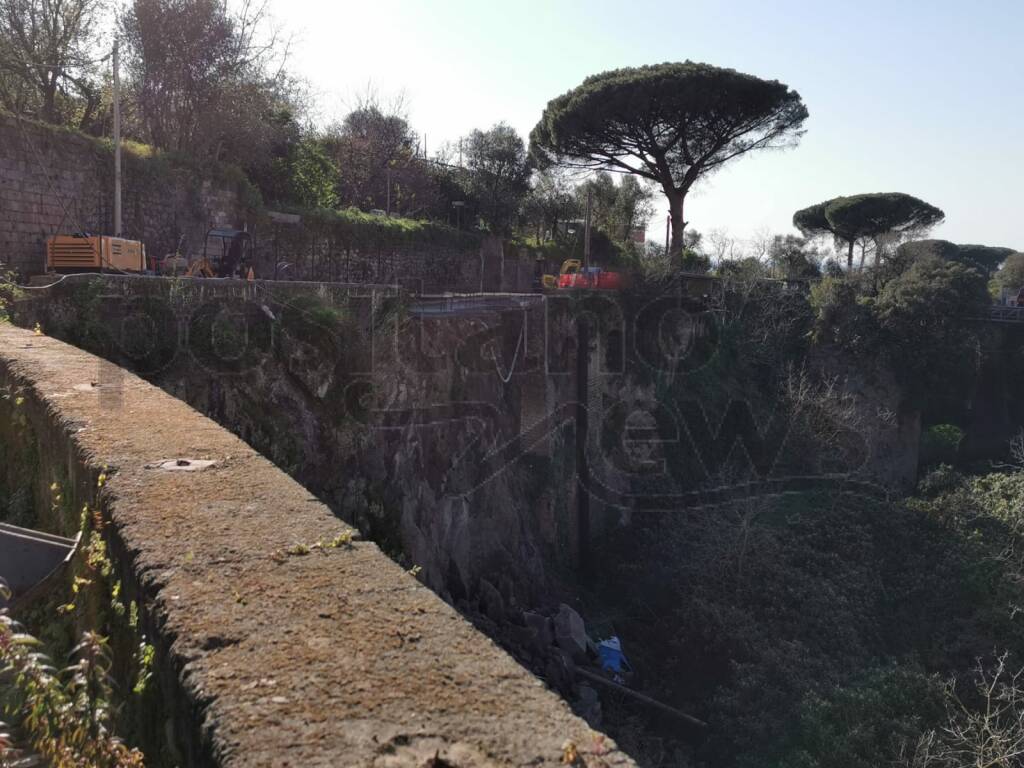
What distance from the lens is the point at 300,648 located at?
5.11 ft

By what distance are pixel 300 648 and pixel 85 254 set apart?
1045cm

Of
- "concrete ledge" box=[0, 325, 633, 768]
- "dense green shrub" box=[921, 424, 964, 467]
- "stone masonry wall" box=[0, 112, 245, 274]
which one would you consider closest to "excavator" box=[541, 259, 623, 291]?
"stone masonry wall" box=[0, 112, 245, 274]

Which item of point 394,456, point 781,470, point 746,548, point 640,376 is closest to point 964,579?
point 746,548

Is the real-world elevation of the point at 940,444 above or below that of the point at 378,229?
below

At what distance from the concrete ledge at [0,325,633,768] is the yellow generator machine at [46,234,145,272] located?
8.96 meters

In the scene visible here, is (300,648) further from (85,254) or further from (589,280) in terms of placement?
(589,280)

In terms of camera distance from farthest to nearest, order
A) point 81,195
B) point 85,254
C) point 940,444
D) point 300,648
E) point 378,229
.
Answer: point 940,444 → point 378,229 → point 81,195 → point 85,254 → point 300,648

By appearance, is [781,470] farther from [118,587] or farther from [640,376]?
[118,587]

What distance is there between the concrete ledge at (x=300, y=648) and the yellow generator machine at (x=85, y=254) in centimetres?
896

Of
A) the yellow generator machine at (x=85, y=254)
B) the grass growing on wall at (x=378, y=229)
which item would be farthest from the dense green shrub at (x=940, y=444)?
the yellow generator machine at (x=85, y=254)

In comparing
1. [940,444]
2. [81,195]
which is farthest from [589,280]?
[81,195]

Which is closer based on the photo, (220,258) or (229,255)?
(229,255)

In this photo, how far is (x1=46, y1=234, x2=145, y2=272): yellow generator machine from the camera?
33.8 feet

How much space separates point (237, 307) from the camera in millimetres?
7355
